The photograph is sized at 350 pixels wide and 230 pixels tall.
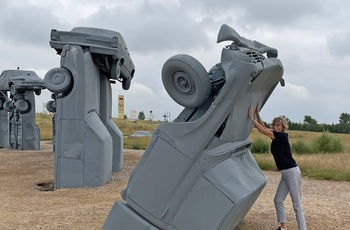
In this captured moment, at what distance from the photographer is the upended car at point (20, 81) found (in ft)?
60.7

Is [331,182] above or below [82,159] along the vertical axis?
below

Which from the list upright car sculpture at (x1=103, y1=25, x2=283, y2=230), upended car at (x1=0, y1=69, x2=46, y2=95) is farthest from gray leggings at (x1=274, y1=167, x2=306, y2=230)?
upended car at (x1=0, y1=69, x2=46, y2=95)

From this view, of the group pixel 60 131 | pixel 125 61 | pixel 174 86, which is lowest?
pixel 60 131

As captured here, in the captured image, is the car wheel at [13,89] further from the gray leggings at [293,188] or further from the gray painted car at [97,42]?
the gray leggings at [293,188]

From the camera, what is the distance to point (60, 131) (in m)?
9.34

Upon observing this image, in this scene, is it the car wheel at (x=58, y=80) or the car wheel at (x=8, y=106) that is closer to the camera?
the car wheel at (x=58, y=80)

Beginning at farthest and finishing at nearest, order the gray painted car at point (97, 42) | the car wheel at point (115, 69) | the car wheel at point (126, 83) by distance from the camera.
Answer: the car wheel at point (126, 83)
the car wheel at point (115, 69)
the gray painted car at point (97, 42)

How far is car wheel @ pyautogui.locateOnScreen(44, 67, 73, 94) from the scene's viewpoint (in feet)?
29.7

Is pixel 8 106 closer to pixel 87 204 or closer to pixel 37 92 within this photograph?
pixel 37 92

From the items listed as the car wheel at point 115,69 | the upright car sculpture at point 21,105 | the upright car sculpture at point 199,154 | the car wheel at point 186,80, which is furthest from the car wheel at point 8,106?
the car wheel at point 186,80

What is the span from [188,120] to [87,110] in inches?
207

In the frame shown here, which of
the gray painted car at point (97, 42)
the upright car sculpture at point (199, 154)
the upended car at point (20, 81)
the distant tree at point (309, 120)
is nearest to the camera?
the upright car sculpture at point (199, 154)

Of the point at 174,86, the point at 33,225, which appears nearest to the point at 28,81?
the point at 33,225

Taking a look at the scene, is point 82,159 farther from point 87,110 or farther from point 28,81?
point 28,81
